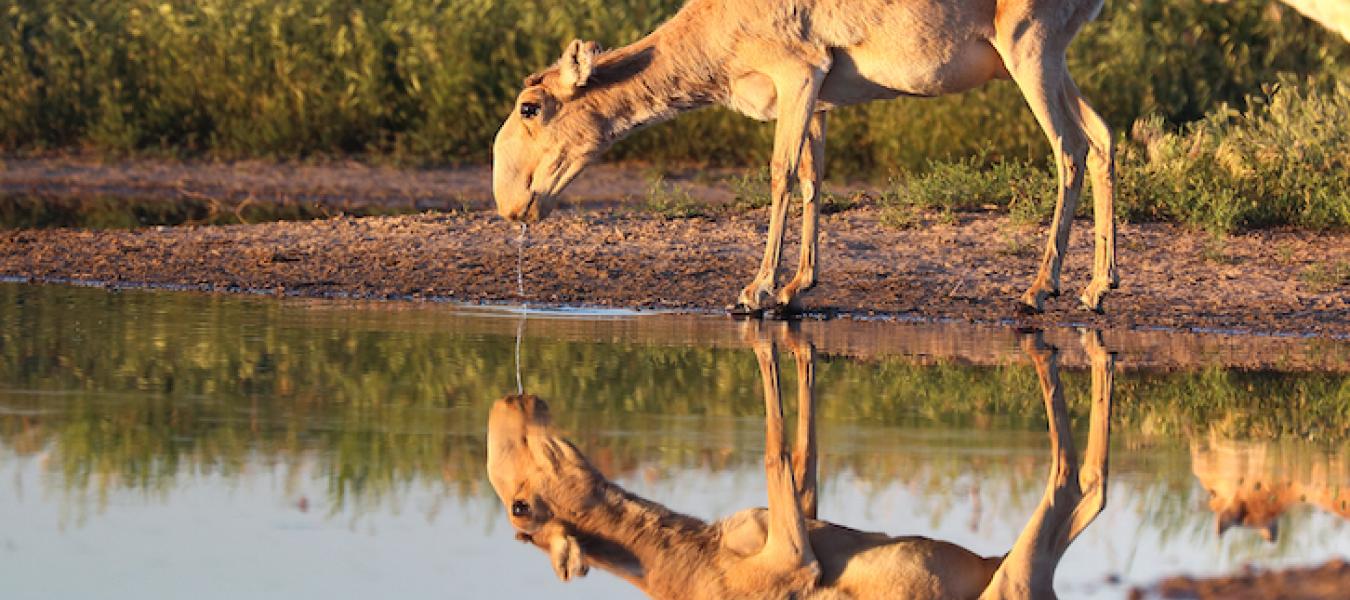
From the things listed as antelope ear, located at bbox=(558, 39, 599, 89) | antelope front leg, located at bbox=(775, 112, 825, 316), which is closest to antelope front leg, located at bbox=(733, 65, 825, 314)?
antelope front leg, located at bbox=(775, 112, 825, 316)

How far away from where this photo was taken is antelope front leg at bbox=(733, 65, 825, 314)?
444 inches

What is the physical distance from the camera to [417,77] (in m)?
20.6

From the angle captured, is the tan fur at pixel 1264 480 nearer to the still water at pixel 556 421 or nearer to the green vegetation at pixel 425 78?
the still water at pixel 556 421

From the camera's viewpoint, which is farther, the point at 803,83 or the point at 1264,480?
the point at 803,83

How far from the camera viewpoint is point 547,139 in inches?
469

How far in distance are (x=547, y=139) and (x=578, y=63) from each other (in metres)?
0.44

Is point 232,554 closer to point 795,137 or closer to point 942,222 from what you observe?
point 795,137

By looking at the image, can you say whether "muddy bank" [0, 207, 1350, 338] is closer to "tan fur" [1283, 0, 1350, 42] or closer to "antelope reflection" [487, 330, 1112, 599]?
"tan fur" [1283, 0, 1350, 42]

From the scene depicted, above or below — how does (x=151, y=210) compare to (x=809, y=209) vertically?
below

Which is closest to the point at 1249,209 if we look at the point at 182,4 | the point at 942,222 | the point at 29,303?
the point at 942,222

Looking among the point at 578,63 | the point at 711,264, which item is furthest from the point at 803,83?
the point at 711,264

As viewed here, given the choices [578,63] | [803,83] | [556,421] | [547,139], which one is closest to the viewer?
[556,421]

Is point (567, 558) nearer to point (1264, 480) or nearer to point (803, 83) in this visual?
point (1264, 480)

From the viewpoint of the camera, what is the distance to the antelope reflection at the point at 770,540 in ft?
21.1
